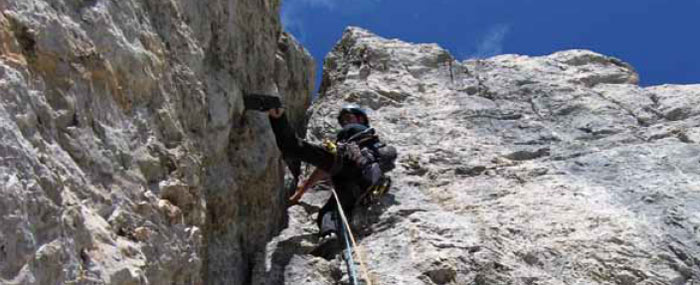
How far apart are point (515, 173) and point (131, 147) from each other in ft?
13.9

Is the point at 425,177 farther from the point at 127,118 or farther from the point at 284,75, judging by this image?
the point at 127,118

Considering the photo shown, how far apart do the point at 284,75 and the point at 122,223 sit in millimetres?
4755

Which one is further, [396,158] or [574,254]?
[396,158]

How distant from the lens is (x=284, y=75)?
29.2 feet

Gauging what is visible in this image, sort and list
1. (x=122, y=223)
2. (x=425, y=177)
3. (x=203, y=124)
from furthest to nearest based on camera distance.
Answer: (x=425, y=177), (x=203, y=124), (x=122, y=223)

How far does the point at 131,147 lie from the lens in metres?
4.65

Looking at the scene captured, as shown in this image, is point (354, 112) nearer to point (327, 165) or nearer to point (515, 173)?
point (327, 165)

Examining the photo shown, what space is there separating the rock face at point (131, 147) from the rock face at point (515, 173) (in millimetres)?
746

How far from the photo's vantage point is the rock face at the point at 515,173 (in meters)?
6.18

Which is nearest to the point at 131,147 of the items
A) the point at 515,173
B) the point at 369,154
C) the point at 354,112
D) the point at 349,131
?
the point at 369,154

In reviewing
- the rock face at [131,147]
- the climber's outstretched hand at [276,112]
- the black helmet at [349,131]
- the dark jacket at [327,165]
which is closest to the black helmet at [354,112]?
the black helmet at [349,131]

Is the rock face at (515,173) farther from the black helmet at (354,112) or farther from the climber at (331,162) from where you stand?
the black helmet at (354,112)

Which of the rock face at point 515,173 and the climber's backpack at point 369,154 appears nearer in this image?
the rock face at point 515,173

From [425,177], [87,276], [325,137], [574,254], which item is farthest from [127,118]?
[325,137]
